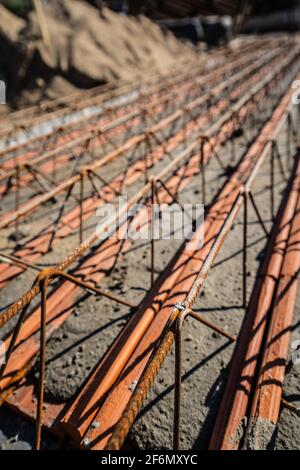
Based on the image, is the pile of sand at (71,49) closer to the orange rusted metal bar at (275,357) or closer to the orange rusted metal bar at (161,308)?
the orange rusted metal bar at (161,308)

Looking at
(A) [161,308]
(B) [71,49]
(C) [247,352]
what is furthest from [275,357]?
(B) [71,49]

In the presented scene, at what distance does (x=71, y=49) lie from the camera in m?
19.0

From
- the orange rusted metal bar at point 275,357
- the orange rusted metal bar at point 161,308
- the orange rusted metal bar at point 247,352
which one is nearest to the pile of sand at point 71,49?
the orange rusted metal bar at point 161,308

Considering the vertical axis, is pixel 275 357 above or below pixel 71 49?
below

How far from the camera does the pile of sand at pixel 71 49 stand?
18.9 meters

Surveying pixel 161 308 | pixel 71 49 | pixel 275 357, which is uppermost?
pixel 71 49

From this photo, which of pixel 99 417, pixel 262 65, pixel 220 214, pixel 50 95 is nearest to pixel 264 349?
pixel 99 417

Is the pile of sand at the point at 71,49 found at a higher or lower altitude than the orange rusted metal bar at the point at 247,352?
higher

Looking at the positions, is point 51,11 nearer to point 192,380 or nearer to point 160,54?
point 160,54

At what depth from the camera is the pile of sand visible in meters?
18.9

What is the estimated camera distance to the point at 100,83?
63.4 ft

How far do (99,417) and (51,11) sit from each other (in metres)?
23.5

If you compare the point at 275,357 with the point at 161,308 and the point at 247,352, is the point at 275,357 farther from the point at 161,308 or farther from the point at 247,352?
the point at 161,308

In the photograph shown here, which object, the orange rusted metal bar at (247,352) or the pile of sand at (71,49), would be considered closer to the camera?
the orange rusted metal bar at (247,352)
